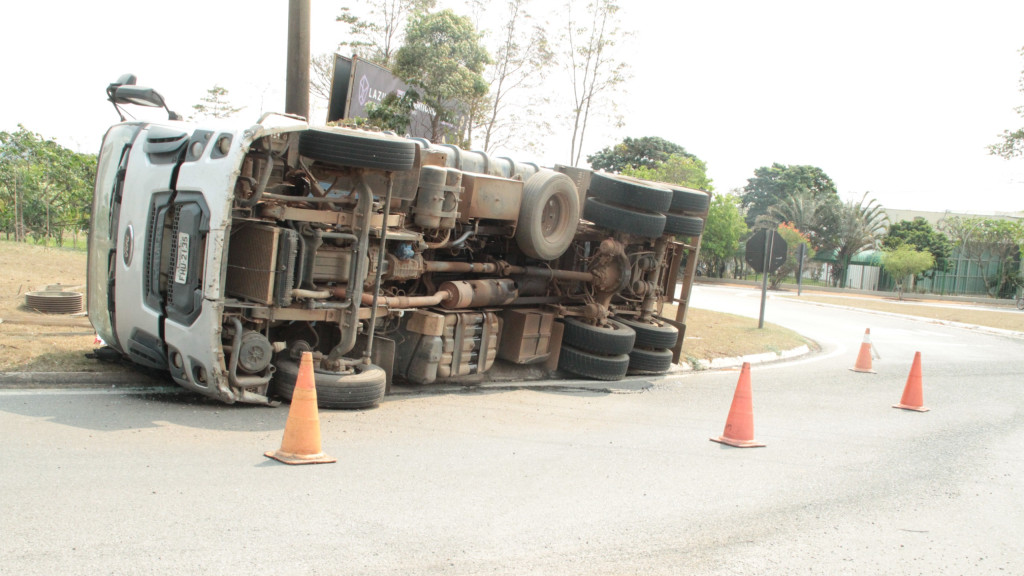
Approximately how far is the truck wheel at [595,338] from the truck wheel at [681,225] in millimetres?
1676

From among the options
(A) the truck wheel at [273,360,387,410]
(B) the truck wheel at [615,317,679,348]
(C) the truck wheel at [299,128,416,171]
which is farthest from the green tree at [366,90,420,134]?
(A) the truck wheel at [273,360,387,410]

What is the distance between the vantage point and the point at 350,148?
679 cm

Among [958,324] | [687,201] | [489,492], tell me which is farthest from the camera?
[958,324]

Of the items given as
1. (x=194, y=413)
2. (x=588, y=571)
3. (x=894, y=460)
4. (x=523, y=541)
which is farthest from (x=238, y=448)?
(x=894, y=460)

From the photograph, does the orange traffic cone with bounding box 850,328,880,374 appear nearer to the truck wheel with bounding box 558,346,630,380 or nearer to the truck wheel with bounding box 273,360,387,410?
the truck wheel with bounding box 558,346,630,380

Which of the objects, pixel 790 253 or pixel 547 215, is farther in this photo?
pixel 790 253

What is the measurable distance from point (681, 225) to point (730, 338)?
495cm

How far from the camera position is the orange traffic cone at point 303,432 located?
509cm

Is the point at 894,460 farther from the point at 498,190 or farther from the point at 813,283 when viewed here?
the point at 813,283

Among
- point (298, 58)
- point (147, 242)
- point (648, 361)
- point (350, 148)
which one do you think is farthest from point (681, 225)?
point (147, 242)

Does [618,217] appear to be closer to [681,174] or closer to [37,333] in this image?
[37,333]

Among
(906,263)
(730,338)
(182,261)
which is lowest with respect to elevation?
(730,338)

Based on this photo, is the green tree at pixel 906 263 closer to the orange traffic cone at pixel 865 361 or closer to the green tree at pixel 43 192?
the orange traffic cone at pixel 865 361

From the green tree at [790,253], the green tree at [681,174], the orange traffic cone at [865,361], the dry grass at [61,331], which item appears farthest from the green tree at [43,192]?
the green tree at [790,253]
